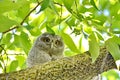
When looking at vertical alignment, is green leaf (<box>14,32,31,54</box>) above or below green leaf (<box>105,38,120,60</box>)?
above

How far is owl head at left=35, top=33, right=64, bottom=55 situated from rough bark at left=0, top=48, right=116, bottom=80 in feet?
4.85

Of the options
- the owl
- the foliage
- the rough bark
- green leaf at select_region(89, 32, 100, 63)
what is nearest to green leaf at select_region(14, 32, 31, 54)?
the foliage

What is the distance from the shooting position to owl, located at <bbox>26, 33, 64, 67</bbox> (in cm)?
275

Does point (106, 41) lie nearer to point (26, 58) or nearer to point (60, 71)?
point (60, 71)

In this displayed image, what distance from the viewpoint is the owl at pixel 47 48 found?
2.75 meters

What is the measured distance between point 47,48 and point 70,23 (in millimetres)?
1461

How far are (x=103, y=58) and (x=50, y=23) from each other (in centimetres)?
55

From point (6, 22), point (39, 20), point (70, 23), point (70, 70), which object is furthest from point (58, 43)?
point (6, 22)

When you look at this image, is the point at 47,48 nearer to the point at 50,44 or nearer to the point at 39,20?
the point at 50,44

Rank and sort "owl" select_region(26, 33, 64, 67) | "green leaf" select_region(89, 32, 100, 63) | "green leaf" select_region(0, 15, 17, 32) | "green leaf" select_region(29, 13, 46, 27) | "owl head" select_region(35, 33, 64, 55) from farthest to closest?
"owl head" select_region(35, 33, 64, 55)
"owl" select_region(26, 33, 64, 67)
"green leaf" select_region(29, 13, 46, 27)
"green leaf" select_region(89, 32, 100, 63)
"green leaf" select_region(0, 15, 17, 32)

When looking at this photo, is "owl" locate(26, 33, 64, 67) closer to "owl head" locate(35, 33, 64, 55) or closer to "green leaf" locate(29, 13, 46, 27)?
"owl head" locate(35, 33, 64, 55)

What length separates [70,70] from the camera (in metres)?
1.45

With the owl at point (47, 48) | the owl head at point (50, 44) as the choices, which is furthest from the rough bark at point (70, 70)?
the owl head at point (50, 44)

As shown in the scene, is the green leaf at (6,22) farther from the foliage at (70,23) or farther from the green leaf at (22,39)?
the green leaf at (22,39)
